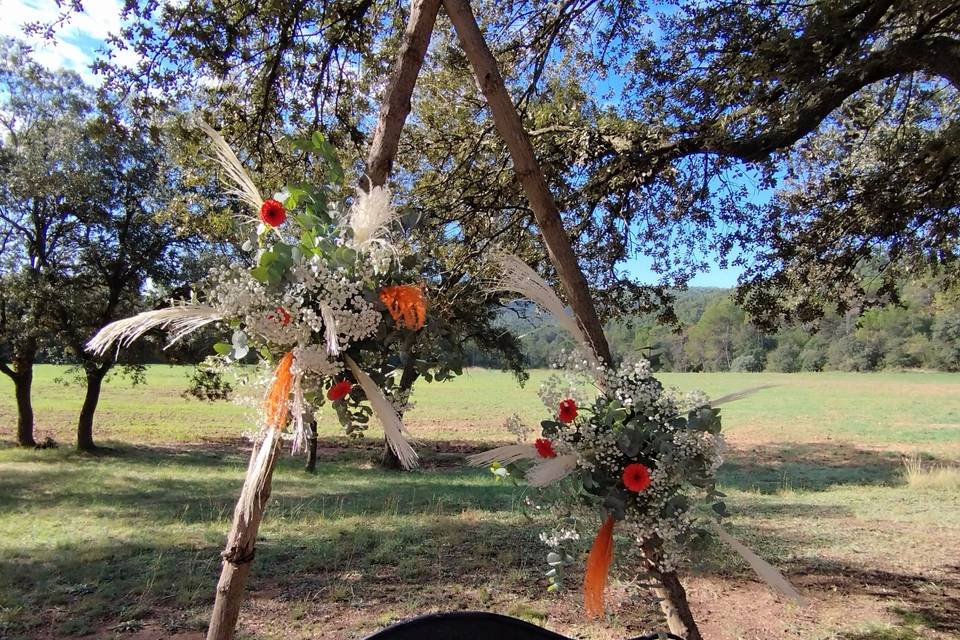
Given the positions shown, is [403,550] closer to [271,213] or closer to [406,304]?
[406,304]

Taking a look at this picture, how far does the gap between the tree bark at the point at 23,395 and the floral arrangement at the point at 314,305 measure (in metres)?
19.1

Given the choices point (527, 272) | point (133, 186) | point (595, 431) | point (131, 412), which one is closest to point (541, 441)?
point (595, 431)

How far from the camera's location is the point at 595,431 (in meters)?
2.18

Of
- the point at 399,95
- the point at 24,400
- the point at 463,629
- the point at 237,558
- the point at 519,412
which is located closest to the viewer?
the point at 463,629

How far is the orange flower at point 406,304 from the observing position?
215 centimetres

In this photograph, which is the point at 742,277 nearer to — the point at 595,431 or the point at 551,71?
the point at 551,71

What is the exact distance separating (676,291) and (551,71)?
3.00m

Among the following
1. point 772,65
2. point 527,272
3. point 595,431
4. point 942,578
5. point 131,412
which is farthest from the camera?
point 131,412

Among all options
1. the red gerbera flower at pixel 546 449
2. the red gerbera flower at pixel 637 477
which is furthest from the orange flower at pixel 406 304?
the red gerbera flower at pixel 637 477

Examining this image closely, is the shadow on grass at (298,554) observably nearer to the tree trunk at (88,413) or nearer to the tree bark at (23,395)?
the tree trunk at (88,413)

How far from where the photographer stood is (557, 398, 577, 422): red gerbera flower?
218 cm

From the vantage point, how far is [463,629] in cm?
149

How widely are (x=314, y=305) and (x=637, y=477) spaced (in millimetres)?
1288

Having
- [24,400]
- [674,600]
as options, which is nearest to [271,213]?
[674,600]
